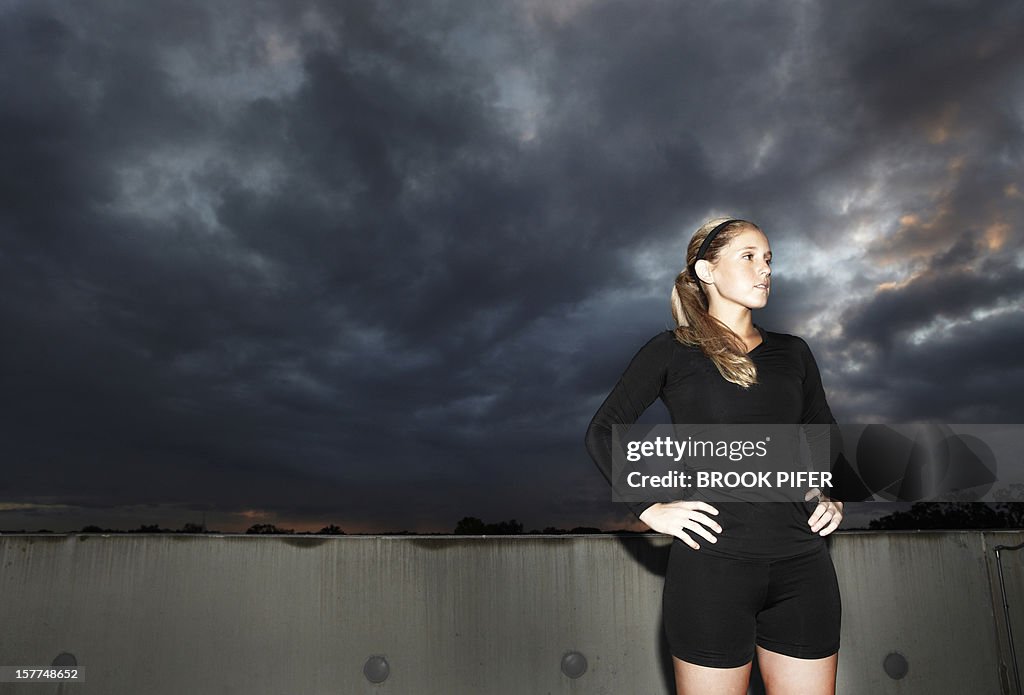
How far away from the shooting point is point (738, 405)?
2.26 metres

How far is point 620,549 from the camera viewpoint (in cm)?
505

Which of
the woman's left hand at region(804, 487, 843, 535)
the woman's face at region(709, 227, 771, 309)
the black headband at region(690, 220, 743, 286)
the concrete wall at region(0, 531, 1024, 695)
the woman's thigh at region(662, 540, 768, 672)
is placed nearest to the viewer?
the woman's thigh at region(662, 540, 768, 672)

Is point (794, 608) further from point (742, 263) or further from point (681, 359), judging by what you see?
point (742, 263)

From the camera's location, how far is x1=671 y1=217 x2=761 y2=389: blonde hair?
2.29 metres

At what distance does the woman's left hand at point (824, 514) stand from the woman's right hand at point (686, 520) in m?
0.35

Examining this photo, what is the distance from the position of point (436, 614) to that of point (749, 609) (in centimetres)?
349

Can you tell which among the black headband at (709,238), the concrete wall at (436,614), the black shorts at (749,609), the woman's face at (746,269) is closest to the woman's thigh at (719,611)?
the black shorts at (749,609)

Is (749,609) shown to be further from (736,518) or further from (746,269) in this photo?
(746,269)

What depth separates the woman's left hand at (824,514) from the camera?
7.26 ft

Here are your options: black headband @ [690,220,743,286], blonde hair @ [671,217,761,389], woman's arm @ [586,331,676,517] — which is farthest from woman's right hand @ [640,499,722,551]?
black headband @ [690,220,743,286]

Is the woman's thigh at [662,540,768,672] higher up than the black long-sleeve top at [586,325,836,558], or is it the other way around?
the black long-sleeve top at [586,325,836,558]

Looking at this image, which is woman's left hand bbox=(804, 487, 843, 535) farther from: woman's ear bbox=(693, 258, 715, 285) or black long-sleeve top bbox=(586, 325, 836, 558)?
woman's ear bbox=(693, 258, 715, 285)

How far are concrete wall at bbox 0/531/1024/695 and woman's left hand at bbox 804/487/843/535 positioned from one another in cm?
281

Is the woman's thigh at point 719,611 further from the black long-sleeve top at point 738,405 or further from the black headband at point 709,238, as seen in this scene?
the black headband at point 709,238
